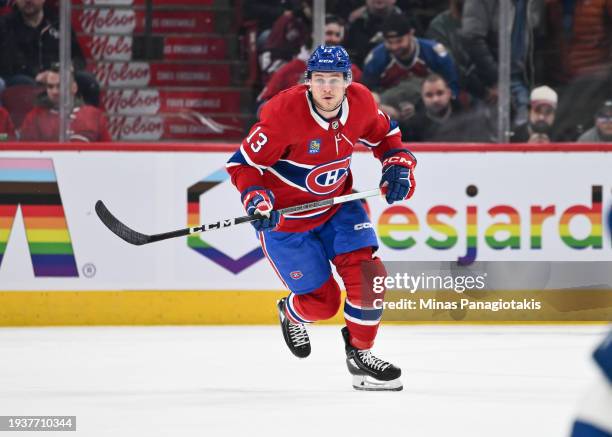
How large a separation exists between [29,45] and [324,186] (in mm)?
2504

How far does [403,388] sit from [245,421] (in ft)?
2.73

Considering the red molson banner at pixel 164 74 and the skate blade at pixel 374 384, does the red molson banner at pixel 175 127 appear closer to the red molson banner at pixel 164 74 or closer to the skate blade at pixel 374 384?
the red molson banner at pixel 164 74

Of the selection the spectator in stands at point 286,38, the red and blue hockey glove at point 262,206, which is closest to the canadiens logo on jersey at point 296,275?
the red and blue hockey glove at point 262,206

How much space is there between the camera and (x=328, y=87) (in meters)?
3.95

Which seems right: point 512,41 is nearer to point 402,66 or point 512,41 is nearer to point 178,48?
point 402,66

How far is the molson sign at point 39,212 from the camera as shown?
233 inches

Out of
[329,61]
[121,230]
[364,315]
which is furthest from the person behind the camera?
[121,230]

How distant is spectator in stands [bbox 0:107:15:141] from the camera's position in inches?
237

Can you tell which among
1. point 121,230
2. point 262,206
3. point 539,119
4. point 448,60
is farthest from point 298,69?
point 262,206

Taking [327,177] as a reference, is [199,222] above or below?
below

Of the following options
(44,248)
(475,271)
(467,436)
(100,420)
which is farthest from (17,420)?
(475,271)

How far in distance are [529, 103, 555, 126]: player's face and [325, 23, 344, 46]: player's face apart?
108 centimetres

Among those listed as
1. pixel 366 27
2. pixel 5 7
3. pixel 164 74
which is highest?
pixel 5 7

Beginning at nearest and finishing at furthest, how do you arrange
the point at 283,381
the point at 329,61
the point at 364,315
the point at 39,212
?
1. the point at 329,61
2. the point at 364,315
3. the point at 283,381
4. the point at 39,212
